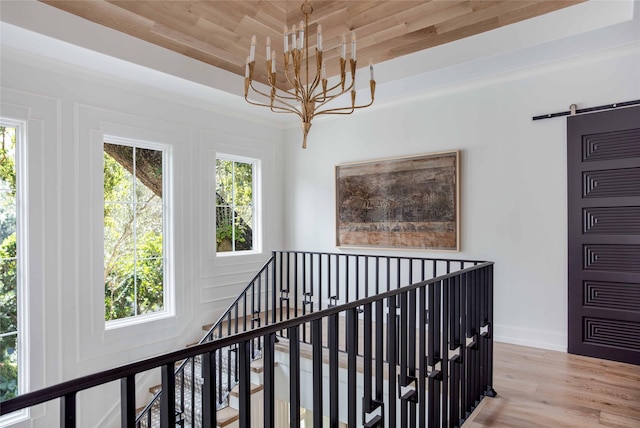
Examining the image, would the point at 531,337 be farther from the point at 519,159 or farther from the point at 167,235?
the point at 167,235

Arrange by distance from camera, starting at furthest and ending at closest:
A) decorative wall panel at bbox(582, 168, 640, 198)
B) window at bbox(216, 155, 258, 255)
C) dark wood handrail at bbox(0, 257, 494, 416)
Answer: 1. window at bbox(216, 155, 258, 255)
2. decorative wall panel at bbox(582, 168, 640, 198)
3. dark wood handrail at bbox(0, 257, 494, 416)

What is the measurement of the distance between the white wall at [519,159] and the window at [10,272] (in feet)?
12.0

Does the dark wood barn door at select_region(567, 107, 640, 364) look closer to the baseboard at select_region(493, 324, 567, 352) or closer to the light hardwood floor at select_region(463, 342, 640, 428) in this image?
the baseboard at select_region(493, 324, 567, 352)

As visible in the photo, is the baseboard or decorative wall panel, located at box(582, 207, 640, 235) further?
the baseboard

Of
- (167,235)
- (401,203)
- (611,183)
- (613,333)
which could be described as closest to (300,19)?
(401,203)

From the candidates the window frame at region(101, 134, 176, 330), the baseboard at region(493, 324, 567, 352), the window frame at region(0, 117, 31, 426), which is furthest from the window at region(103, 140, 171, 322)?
the baseboard at region(493, 324, 567, 352)

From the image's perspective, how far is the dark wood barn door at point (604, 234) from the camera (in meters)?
3.29

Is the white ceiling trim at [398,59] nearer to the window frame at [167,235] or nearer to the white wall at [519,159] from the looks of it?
the white wall at [519,159]

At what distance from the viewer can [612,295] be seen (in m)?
3.38

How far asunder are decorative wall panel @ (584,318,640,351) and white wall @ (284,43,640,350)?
0.19 m

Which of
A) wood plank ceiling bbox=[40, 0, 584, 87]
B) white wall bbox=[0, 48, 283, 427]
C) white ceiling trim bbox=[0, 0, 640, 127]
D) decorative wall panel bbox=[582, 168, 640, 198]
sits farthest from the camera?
white wall bbox=[0, 48, 283, 427]

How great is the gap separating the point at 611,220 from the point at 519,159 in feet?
A: 3.05

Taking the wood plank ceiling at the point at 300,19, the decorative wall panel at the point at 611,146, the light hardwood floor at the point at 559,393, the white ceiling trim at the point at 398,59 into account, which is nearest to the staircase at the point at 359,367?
the light hardwood floor at the point at 559,393

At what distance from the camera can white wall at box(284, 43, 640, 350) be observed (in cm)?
357
